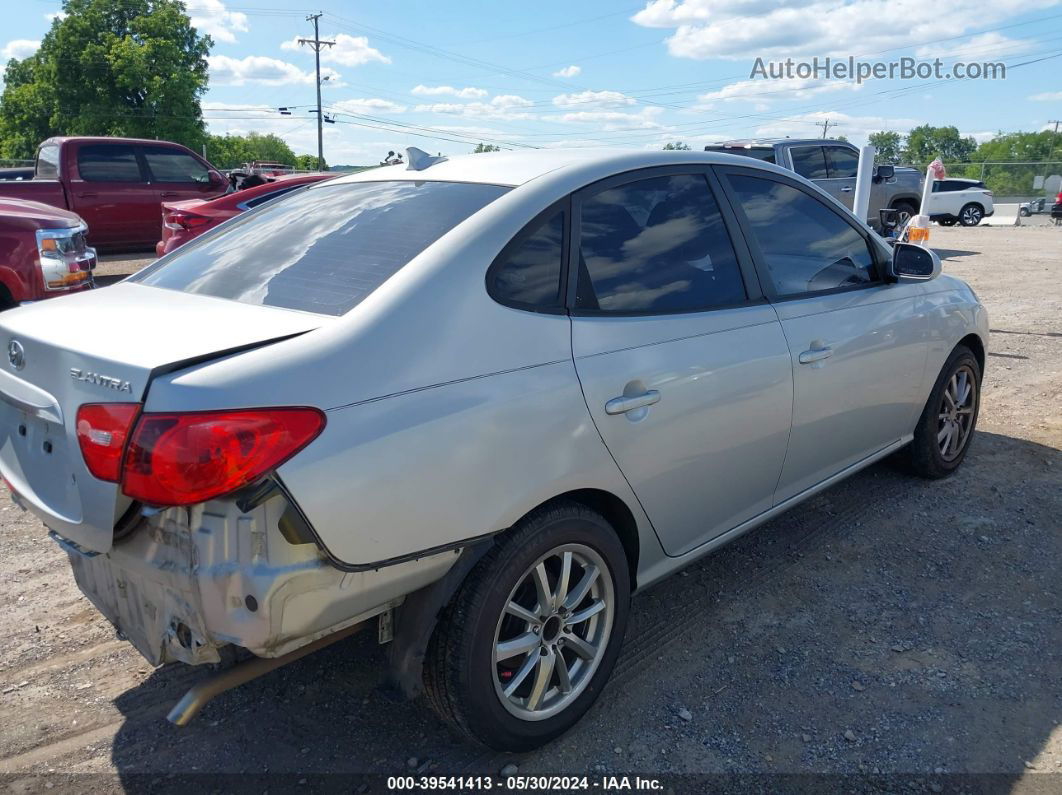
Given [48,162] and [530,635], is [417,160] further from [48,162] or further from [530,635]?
[48,162]

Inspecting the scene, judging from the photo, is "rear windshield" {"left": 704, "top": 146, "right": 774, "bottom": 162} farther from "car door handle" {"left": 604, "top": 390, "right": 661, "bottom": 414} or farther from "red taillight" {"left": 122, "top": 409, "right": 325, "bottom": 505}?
"red taillight" {"left": 122, "top": 409, "right": 325, "bottom": 505}

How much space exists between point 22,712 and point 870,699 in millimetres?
2881

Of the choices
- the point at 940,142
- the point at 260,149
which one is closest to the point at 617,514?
the point at 940,142

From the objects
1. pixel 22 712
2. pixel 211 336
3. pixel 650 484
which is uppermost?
pixel 211 336

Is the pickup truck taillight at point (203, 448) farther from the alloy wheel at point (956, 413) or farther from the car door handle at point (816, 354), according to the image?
the alloy wheel at point (956, 413)

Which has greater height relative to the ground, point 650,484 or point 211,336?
point 211,336

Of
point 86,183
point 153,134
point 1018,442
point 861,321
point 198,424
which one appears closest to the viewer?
point 198,424

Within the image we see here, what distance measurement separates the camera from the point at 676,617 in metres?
3.38

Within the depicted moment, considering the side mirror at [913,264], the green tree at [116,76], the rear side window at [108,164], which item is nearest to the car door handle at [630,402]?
the side mirror at [913,264]

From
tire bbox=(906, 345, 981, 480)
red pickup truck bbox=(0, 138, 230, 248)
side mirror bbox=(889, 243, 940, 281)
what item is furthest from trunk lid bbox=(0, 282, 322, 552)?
red pickup truck bbox=(0, 138, 230, 248)

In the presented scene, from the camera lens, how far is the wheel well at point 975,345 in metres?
4.66

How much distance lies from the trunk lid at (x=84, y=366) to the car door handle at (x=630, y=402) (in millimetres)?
892

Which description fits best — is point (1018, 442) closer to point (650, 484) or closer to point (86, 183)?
point (650, 484)

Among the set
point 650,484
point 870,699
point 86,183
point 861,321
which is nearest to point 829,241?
point 861,321
